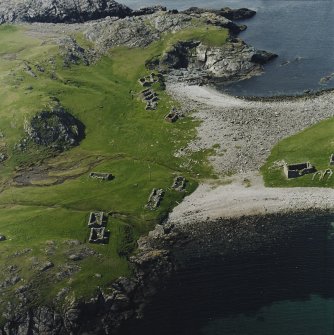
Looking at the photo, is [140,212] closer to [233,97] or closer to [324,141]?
[324,141]

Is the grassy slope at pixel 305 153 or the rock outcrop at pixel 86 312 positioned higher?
the grassy slope at pixel 305 153

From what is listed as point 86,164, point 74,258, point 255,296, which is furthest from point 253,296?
point 86,164

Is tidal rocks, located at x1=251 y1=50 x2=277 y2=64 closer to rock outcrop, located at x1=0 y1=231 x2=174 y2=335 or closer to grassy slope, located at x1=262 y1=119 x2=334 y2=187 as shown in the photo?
grassy slope, located at x1=262 y1=119 x2=334 y2=187

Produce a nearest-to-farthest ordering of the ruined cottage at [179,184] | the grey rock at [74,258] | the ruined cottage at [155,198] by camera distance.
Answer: the grey rock at [74,258], the ruined cottage at [155,198], the ruined cottage at [179,184]

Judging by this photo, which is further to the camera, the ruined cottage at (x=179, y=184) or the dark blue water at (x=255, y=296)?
the ruined cottage at (x=179, y=184)

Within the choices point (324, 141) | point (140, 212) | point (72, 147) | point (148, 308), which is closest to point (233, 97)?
point (324, 141)

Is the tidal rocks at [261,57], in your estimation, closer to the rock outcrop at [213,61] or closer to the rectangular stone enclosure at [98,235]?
the rock outcrop at [213,61]

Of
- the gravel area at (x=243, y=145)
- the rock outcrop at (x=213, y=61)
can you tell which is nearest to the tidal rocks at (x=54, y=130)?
the gravel area at (x=243, y=145)
